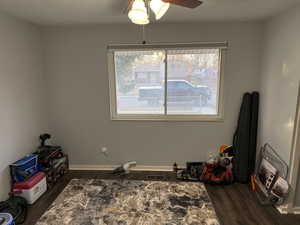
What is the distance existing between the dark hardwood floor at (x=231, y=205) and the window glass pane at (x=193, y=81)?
1.16 meters

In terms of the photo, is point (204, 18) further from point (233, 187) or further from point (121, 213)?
point (121, 213)

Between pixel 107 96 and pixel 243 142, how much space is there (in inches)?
87.7

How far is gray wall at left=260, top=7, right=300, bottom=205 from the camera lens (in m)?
2.13

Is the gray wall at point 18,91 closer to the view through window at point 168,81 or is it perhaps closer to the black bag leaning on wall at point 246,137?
the view through window at point 168,81

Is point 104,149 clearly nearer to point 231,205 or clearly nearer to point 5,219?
point 5,219

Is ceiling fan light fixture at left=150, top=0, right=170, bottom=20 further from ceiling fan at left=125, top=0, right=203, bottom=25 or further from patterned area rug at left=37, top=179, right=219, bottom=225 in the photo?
patterned area rug at left=37, top=179, right=219, bottom=225

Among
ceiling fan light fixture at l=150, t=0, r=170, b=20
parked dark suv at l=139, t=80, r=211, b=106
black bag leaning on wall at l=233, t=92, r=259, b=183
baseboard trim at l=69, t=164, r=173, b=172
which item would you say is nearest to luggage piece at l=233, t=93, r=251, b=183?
black bag leaning on wall at l=233, t=92, r=259, b=183

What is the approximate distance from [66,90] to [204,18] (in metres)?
2.38

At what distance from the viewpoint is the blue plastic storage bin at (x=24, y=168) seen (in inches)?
95.6

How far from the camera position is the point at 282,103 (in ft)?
7.63

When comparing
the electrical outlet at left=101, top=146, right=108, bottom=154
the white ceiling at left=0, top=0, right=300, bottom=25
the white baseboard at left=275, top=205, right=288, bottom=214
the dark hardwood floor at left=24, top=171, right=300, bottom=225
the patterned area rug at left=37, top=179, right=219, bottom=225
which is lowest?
the dark hardwood floor at left=24, top=171, right=300, bottom=225

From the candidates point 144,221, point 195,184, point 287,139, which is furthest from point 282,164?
point 144,221

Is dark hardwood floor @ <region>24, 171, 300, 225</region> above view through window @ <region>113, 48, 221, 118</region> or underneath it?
underneath

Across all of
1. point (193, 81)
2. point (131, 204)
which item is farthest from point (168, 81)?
point (131, 204)
